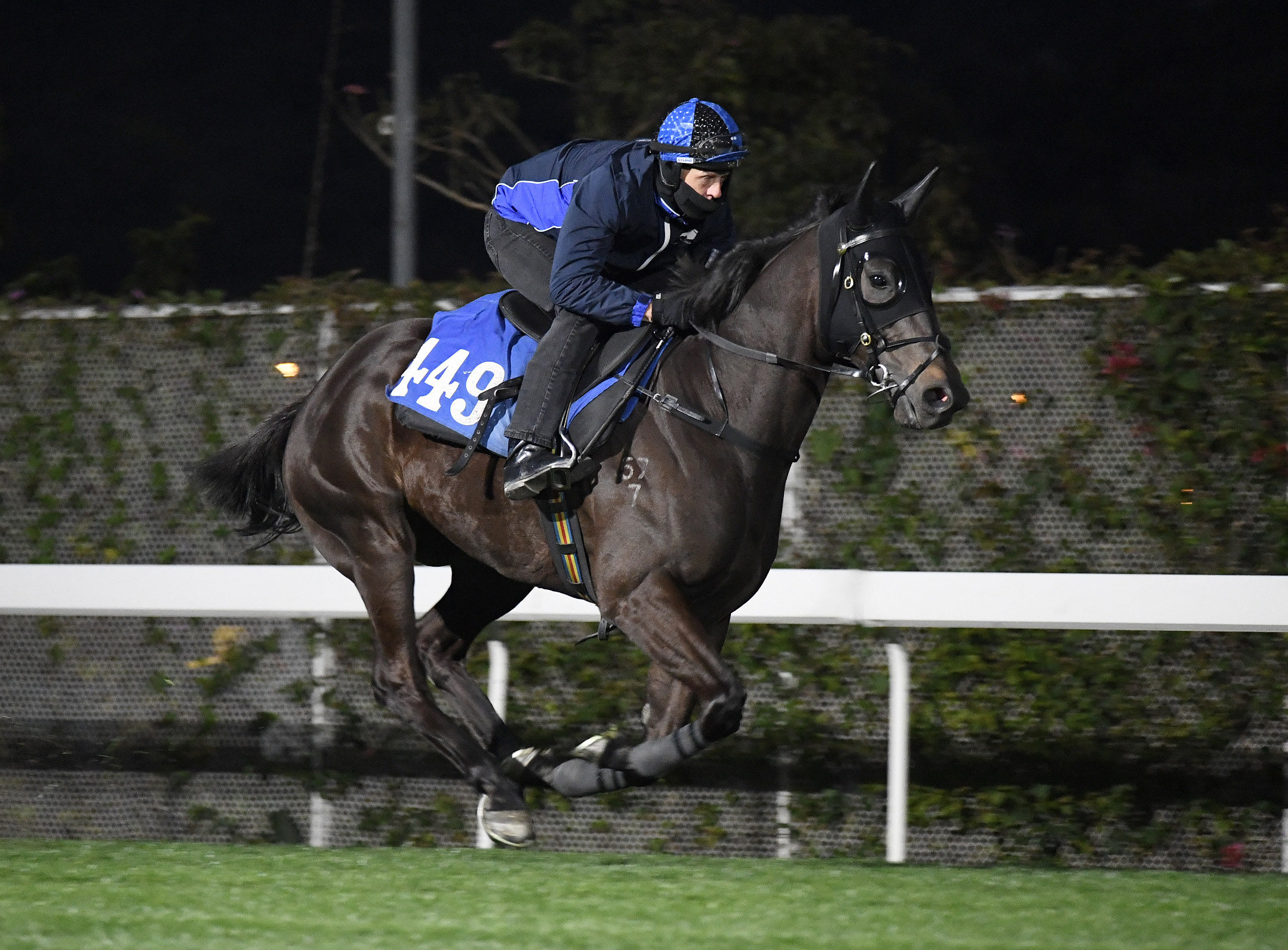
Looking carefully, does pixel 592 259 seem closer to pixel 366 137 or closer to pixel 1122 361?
pixel 1122 361

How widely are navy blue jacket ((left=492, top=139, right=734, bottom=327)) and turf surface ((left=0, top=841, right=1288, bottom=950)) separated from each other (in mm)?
1428

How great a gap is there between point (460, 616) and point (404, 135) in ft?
9.26

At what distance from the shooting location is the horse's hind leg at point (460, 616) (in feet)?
15.4

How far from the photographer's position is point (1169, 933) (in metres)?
3.20

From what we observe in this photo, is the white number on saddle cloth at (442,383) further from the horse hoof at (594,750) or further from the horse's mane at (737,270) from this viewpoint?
the horse hoof at (594,750)

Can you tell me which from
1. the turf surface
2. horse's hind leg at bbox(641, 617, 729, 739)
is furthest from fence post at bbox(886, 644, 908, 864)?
horse's hind leg at bbox(641, 617, 729, 739)

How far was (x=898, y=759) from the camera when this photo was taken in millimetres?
4352

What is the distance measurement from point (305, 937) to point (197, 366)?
3.15 m

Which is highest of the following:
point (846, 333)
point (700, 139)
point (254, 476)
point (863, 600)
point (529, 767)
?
point (700, 139)

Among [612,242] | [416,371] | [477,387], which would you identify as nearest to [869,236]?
[612,242]

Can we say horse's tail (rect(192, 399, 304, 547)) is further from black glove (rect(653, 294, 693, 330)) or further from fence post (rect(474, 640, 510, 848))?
black glove (rect(653, 294, 693, 330))

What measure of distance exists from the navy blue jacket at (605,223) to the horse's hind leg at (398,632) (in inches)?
38.7

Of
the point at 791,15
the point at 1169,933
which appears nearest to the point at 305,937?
the point at 1169,933

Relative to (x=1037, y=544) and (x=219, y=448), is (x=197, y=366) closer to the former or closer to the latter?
(x=219, y=448)
